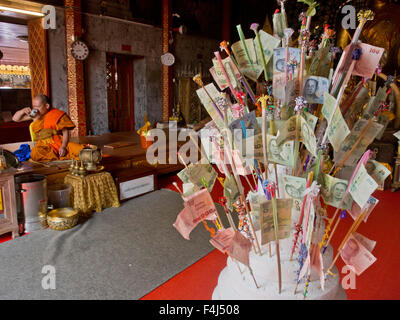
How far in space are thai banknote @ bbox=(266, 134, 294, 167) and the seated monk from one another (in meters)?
3.54

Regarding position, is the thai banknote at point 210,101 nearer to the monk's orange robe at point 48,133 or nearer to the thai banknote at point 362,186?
the thai banknote at point 362,186

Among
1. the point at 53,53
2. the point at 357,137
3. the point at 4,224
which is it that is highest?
the point at 53,53

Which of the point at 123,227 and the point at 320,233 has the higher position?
the point at 320,233

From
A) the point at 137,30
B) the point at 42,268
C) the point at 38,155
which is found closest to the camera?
the point at 42,268

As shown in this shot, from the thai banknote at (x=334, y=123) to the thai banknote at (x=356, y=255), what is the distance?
301mm

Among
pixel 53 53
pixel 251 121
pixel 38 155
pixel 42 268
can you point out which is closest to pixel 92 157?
pixel 38 155

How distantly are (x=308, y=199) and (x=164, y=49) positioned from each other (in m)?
7.83

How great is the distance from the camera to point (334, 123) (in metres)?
0.72

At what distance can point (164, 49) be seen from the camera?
26.2 ft

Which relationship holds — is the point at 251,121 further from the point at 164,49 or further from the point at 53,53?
the point at 164,49

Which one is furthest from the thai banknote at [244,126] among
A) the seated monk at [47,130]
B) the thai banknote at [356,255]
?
the seated monk at [47,130]

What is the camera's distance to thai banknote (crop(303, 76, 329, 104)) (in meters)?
0.77

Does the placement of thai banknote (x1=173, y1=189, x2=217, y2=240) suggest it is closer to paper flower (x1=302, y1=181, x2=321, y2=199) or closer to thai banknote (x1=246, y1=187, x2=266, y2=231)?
thai banknote (x1=246, y1=187, x2=266, y2=231)

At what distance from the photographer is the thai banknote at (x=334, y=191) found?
74 centimetres
